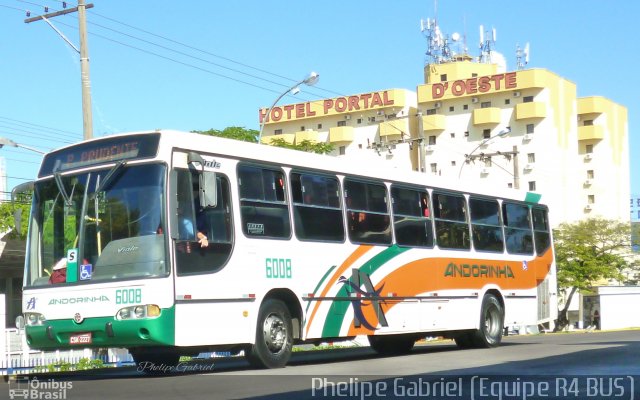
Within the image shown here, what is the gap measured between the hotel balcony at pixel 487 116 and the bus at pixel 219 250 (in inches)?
3097

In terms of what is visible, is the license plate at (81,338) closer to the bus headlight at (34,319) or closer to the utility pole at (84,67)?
the bus headlight at (34,319)

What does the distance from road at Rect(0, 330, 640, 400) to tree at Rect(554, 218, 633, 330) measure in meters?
62.0

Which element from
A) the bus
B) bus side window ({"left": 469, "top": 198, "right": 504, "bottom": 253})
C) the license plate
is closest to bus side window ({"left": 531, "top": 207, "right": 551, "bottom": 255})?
bus side window ({"left": 469, "top": 198, "right": 504, "bottom": 253})

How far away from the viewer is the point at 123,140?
562 inches

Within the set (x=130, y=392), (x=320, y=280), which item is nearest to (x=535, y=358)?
(x=320, y=280)

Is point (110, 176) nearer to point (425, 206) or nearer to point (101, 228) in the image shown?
point (101, 228)

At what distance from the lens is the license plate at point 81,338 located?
13.7 meters

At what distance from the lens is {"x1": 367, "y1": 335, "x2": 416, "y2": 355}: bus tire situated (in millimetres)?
20516

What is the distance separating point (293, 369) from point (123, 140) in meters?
4.00

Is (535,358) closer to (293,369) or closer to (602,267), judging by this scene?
(293,369)

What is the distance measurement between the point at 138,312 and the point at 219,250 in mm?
1503

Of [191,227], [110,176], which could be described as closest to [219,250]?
[191,227]

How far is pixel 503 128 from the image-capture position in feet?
322

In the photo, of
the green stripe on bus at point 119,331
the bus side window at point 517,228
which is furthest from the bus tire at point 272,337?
the bus side window at point 517,228
